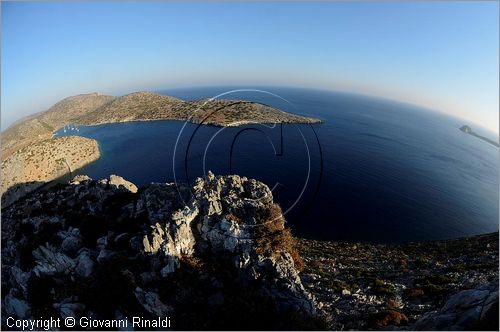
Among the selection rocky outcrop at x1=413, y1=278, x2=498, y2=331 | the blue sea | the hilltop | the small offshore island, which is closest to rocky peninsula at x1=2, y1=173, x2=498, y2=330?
rocky outcrop at x1=413, y1=278, x2=498, y2=331

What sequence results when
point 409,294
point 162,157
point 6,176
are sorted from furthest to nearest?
point 162,157, point 6,176, point 409,294

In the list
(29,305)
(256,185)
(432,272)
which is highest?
(256,185)

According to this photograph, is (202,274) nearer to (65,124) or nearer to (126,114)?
(65,124)

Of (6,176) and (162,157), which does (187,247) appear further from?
(162,157)

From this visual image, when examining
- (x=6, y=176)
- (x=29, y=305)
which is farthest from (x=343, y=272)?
(x=6, y=176)

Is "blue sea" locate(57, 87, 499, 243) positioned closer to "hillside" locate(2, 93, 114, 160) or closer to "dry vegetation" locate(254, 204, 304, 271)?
"hillside" locate(2, 93, 114, 160)

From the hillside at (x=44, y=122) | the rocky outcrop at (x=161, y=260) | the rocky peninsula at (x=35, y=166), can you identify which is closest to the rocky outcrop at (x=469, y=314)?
the rocky outcrop at (x=161, y=260)

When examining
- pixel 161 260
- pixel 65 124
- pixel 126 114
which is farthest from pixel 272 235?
pixel 126 114
